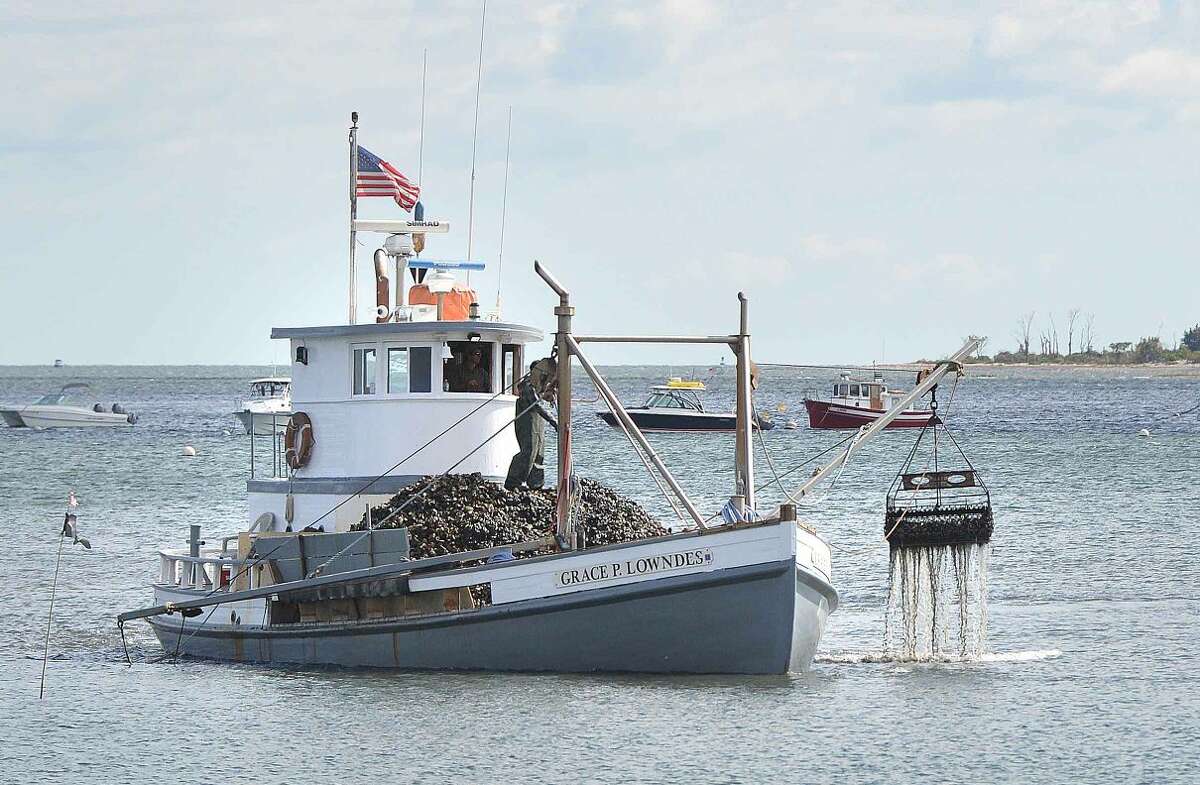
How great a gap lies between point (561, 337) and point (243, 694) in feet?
18.2

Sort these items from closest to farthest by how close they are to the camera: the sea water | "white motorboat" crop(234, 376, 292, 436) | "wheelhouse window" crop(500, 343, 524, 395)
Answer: the sea water < "wheelhouse window" crop(500, 343, 524, 395) < "white motorboat" crop(234, 376, 292, 436)

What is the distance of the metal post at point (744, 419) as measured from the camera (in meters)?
20.1

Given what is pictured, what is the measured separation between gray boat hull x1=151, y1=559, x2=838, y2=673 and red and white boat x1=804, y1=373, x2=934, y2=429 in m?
65.0

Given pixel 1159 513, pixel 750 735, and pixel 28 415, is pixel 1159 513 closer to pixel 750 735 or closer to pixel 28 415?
pixel 750 735

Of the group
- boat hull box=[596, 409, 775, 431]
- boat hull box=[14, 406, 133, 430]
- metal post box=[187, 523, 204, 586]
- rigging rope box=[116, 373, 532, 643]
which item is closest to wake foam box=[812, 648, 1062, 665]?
rigging rope box=[116, 373, 532, 643]

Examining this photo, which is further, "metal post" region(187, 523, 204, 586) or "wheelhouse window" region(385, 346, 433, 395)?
"metal post" region(187, 523, 204, 586)

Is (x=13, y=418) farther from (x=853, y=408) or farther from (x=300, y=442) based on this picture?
(x=300, y=442)

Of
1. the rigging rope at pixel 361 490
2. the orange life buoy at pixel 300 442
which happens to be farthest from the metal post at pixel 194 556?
the orange life buoy at pixel 300 442

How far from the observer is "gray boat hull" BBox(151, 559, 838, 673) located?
62.4 ft

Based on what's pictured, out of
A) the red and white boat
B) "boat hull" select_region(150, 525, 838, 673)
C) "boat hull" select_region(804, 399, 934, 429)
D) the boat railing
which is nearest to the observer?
"boat hull" select_region(150, 525, 838, 673)

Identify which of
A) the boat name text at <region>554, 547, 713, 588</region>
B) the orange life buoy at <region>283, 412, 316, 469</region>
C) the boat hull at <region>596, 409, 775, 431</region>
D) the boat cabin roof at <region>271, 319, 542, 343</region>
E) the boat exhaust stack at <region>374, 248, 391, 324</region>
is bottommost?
the boat name text at <region>554, 547, 713, 588</region>

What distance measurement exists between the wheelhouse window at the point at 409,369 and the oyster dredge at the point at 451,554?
0.02 metres

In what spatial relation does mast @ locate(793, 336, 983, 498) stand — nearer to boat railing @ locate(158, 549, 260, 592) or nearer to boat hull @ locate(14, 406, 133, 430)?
boat railing @ locate(158, 549, 260, 592)

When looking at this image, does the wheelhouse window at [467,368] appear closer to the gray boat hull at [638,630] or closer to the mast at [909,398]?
the gray boat hull at [638,630]
